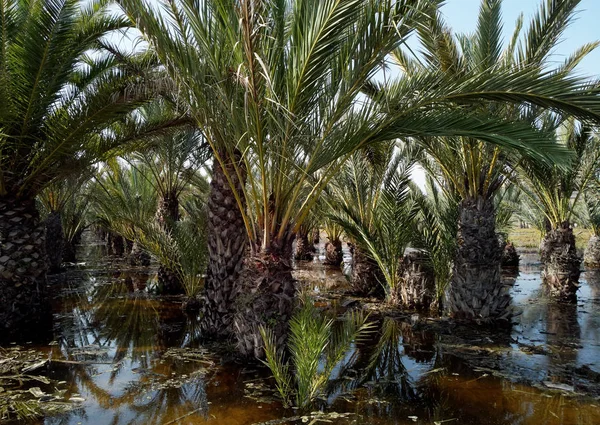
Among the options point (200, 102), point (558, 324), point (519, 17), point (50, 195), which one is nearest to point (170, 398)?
point (200, 102)

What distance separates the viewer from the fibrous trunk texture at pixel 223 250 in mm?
6375

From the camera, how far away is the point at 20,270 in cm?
655

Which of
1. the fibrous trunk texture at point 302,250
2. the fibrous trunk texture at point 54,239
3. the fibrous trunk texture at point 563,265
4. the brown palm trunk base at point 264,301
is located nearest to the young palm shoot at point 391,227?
the brown palm trunk base at point 264,301

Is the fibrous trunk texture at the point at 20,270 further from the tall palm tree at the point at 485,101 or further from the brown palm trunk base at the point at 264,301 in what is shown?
the tall palm tree at the point at 485,101

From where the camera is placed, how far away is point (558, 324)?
779 cm

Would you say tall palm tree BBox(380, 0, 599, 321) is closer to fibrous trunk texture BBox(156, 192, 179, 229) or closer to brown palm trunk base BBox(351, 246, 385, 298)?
brown palm trunk base BBox(351, 246, 385, 298)

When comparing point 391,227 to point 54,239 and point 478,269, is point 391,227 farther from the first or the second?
point 54,239

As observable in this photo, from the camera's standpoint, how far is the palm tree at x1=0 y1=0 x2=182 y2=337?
19.6 ft

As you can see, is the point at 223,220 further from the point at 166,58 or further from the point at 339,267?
the point at 339,267

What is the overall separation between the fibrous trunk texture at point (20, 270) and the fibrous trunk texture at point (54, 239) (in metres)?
6.24

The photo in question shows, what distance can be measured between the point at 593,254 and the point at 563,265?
30.1 ft

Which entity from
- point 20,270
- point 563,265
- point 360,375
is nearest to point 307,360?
point 360,375

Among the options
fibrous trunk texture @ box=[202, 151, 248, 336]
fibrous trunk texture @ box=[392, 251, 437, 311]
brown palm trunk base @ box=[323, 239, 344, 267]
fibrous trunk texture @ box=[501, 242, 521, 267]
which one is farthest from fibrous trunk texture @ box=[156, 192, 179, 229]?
fibrous trunk texture @ box=[501, 242, 521, 267]

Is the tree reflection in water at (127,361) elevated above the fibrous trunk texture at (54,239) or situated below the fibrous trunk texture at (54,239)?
below
